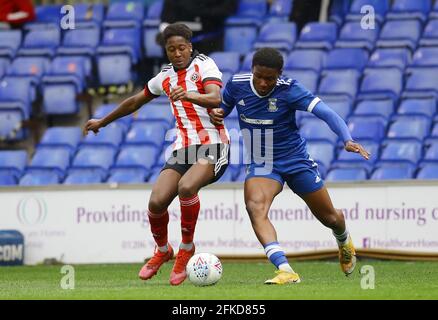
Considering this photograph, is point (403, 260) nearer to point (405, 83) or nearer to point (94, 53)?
point (405, 83)

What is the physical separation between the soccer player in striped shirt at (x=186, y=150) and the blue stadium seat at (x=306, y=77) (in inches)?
287

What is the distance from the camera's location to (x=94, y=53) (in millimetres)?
21438

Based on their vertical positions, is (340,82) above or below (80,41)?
below

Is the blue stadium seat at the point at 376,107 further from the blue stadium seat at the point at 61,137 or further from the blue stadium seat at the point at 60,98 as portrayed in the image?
the blue stadium seat at the point at 60,98

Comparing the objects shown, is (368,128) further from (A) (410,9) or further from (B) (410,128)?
(A) (410,9)

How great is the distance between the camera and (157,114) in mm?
19750

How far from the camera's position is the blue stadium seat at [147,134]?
19.0 m

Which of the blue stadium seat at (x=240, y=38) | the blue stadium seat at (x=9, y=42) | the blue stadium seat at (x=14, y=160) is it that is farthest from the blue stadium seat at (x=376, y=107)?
the blue stadium seat at (x=9, y=42)

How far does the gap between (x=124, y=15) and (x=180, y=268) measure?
1122 cm

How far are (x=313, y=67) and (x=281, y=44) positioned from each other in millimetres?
892

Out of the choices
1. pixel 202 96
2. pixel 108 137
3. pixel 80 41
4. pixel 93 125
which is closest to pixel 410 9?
pixel 108 137

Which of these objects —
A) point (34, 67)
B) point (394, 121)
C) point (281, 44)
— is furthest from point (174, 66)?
point (34, 67)

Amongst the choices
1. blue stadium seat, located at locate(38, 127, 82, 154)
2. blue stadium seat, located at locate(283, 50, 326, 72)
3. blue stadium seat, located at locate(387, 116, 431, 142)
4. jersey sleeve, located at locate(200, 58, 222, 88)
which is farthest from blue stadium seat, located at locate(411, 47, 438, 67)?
jersey sleeve, located at locate(200, 58, 222, 88)

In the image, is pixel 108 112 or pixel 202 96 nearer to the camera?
pixel 202 96
